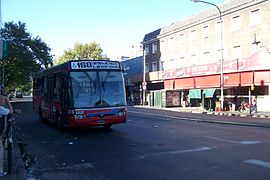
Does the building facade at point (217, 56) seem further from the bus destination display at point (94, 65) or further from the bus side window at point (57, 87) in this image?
the bus side window at point (57, 87)

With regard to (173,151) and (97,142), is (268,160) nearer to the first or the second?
(173,151)

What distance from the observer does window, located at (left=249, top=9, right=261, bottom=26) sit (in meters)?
36.0

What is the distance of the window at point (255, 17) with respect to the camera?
118 ft

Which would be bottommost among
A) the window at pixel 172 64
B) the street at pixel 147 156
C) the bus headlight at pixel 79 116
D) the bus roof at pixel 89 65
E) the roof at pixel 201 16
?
the street at pixel 147 156

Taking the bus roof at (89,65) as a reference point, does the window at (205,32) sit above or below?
above

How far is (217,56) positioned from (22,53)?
28.7m

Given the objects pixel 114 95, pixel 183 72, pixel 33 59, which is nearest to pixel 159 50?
pixel 183 72

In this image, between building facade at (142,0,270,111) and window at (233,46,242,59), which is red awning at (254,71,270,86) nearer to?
building facade at (142,0,270,111)

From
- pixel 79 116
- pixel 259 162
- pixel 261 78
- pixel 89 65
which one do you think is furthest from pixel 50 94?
pixel 261 78

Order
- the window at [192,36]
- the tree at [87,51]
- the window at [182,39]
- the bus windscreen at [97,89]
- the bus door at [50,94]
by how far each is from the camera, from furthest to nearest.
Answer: the tree at [87,51], the window at [182,39], the window at [192,36], the bus door at [50,94], the bus windscreen at [97,89]

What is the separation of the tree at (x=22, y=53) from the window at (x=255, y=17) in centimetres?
3134

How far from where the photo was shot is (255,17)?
36406mm

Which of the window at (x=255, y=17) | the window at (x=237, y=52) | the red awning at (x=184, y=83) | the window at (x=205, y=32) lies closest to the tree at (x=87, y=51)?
the red awning at (x=184, y=83)

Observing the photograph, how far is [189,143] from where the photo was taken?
12484 mm
